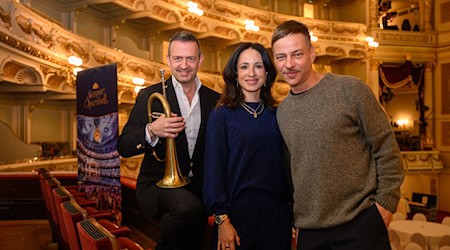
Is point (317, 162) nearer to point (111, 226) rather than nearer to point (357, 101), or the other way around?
point (357, 101)

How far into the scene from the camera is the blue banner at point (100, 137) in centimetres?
457

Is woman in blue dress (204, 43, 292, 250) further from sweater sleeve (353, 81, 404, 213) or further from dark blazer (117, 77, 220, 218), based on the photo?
sweater sleeve (353, 81, 404, 213)

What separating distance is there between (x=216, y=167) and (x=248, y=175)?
0.55ft

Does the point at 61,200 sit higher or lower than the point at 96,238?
lower

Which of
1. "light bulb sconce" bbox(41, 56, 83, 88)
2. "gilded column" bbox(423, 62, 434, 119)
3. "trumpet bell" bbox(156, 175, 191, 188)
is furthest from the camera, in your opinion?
"gilded column" bbox(423, 62, 434, 119)

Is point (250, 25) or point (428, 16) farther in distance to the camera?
point (428, 16)

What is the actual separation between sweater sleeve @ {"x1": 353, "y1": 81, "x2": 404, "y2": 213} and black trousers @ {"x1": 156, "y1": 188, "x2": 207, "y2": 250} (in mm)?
871

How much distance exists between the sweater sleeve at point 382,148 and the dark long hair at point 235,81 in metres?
0.49

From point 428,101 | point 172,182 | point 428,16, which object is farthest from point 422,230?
point 428,16

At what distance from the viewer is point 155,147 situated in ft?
7.19

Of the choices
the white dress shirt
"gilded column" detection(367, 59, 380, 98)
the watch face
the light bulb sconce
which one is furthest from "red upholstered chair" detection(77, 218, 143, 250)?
"gilded column" detection(367, 59, 380, 98)

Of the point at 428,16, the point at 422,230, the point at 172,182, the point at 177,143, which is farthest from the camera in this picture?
the point at 428,16

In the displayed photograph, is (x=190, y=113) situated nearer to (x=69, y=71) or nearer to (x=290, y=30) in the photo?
(x=290, y=30)

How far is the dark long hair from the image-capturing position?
2.14 metres
